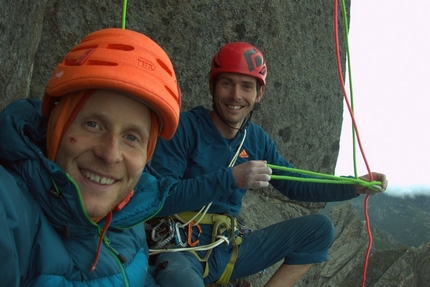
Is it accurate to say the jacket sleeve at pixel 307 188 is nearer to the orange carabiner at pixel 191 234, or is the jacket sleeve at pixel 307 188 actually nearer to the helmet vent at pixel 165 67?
the orange carabiner at pixel 191 234

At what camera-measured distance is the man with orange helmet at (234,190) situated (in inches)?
153

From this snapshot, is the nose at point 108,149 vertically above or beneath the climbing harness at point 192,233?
above

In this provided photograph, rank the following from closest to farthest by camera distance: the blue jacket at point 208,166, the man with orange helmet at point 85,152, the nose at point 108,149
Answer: the man with orange helmet at point 85,152 < the nose at point 108,149 < the blue jacket at point 208,166

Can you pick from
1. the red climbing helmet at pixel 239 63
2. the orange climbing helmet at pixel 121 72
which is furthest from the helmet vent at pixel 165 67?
the red climbing helmet at pixel 239 63

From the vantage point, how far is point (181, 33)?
214 inches

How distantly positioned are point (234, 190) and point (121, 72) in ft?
6.68

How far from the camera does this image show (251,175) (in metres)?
3.27

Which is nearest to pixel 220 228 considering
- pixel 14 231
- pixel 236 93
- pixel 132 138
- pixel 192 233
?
pixel 192 233

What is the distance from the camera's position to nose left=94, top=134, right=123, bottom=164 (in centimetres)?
217

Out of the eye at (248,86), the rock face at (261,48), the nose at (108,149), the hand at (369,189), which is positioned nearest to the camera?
the nose at (108,149)

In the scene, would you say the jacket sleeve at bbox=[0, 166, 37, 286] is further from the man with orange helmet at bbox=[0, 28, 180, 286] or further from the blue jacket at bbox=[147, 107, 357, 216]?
the blue jacket at bbox=[147, 107, 357, 216]

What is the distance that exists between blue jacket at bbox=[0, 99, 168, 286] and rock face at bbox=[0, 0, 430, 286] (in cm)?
190

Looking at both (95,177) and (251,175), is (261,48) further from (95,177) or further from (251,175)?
(95,177)

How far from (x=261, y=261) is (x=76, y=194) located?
2464 millimetres
